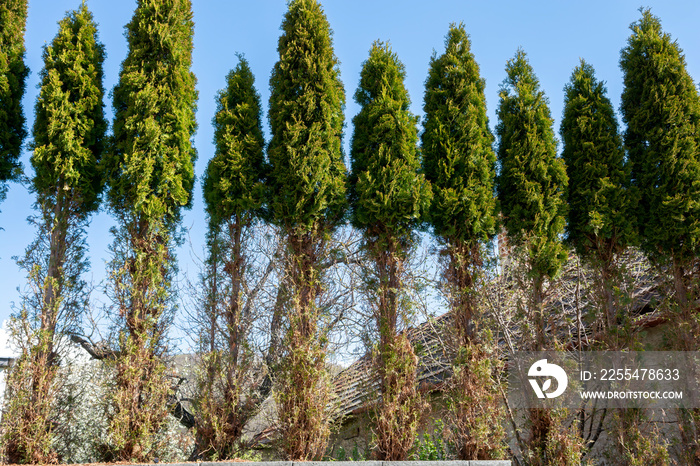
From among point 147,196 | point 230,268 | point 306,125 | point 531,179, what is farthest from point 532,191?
point 147,196

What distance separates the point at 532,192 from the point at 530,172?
1.13 feet

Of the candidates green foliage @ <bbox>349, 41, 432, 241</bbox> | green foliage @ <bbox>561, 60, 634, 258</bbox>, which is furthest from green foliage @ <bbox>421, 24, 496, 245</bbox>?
green foliage @ <bbox>561, 60, 634, 258</bbox>

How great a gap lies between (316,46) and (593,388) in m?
6.15

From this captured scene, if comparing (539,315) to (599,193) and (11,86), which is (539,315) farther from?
(11,86)

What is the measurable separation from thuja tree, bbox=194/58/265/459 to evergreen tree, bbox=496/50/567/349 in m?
3.55

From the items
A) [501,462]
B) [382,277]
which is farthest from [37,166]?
[501,462]

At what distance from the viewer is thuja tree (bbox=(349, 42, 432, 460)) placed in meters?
6.38

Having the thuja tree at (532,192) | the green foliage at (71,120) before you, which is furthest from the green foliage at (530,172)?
the green foliage at (71,120)

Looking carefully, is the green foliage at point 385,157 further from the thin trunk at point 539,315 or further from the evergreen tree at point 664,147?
the evergreen tree at point 664,147

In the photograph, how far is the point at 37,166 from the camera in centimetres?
708

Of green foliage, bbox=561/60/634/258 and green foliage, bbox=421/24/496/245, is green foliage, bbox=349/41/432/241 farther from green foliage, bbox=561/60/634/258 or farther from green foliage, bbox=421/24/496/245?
green foliage, bbox=561/60/634/258

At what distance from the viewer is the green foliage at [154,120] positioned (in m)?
6.95

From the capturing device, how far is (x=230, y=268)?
731cm

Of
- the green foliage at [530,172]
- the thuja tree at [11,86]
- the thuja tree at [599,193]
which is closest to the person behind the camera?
the green foliage at [530,172]
